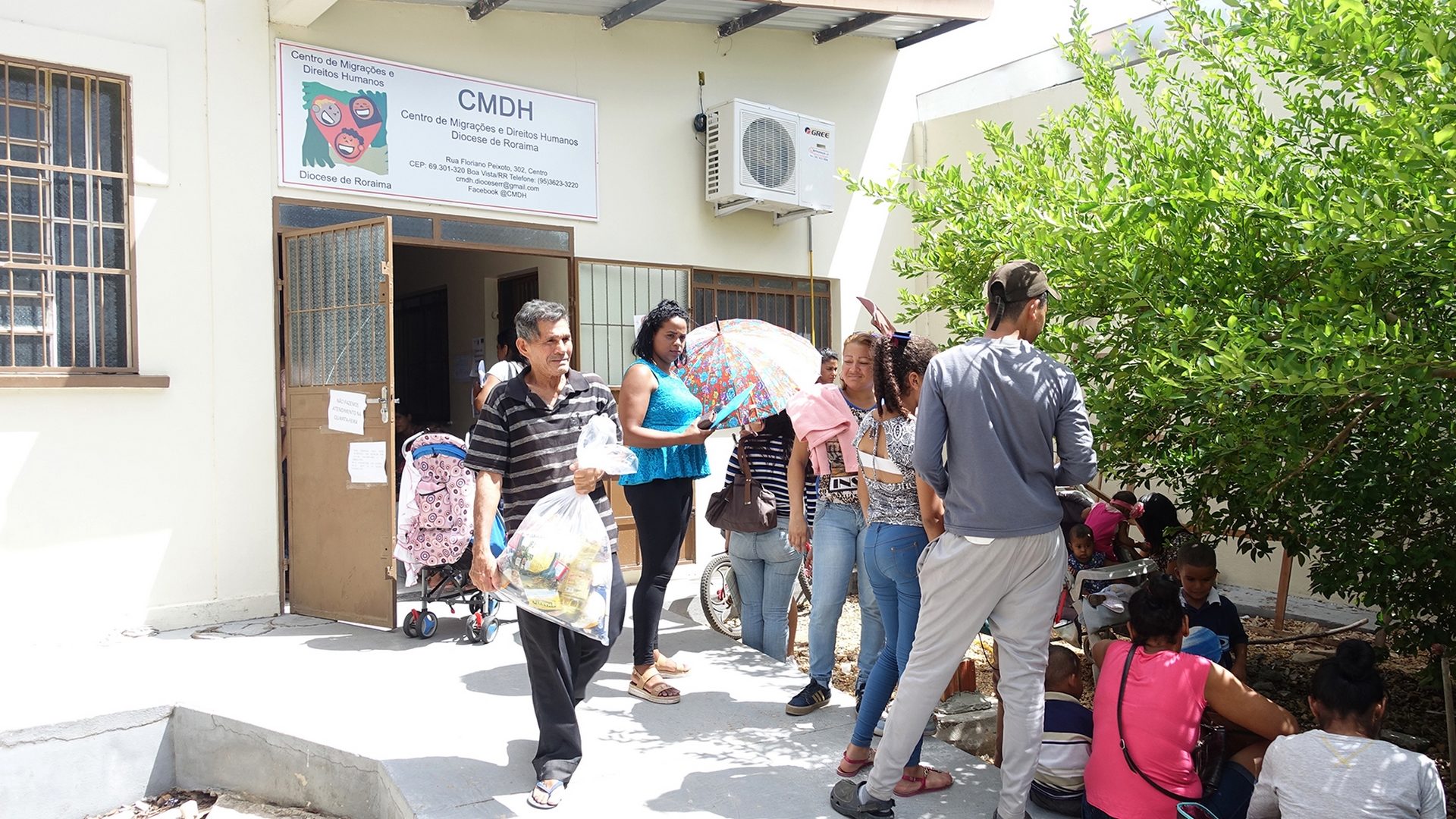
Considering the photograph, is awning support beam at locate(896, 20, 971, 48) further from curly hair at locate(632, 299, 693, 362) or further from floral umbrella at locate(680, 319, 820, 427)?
curly hair at locate(632, 299, 693, 362)

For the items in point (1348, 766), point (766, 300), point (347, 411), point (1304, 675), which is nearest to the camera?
point (1348, 766)

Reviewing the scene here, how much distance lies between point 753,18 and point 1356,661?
22.0 feet

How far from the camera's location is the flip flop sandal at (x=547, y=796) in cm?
363

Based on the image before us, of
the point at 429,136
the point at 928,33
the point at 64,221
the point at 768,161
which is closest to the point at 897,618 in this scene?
the point at 429,136

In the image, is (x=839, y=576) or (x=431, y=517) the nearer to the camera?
(x=839, y=576)

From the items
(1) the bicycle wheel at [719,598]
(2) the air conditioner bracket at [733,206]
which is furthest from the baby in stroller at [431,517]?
(2) the air conditioner bracket at [733,206]

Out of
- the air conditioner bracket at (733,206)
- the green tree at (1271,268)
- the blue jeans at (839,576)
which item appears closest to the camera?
the green tree at (1271,268)

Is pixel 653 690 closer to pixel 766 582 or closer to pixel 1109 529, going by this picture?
pixel 766 582

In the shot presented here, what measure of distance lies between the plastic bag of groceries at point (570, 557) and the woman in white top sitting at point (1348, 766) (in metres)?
2.25

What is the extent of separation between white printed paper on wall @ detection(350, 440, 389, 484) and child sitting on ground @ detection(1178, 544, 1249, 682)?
4.36 metres

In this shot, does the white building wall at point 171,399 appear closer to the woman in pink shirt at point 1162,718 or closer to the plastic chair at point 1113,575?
the plastic chair at point 1113,575

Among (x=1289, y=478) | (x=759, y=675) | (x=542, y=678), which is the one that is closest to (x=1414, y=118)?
(x=1289, y=478)

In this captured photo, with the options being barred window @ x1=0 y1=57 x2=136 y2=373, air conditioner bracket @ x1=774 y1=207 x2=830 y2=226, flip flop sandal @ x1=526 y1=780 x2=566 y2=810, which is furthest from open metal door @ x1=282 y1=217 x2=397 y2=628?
air conditioner bracket @ x1=774 y1=207 x2=830 y2=226

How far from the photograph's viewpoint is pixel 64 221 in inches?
230
